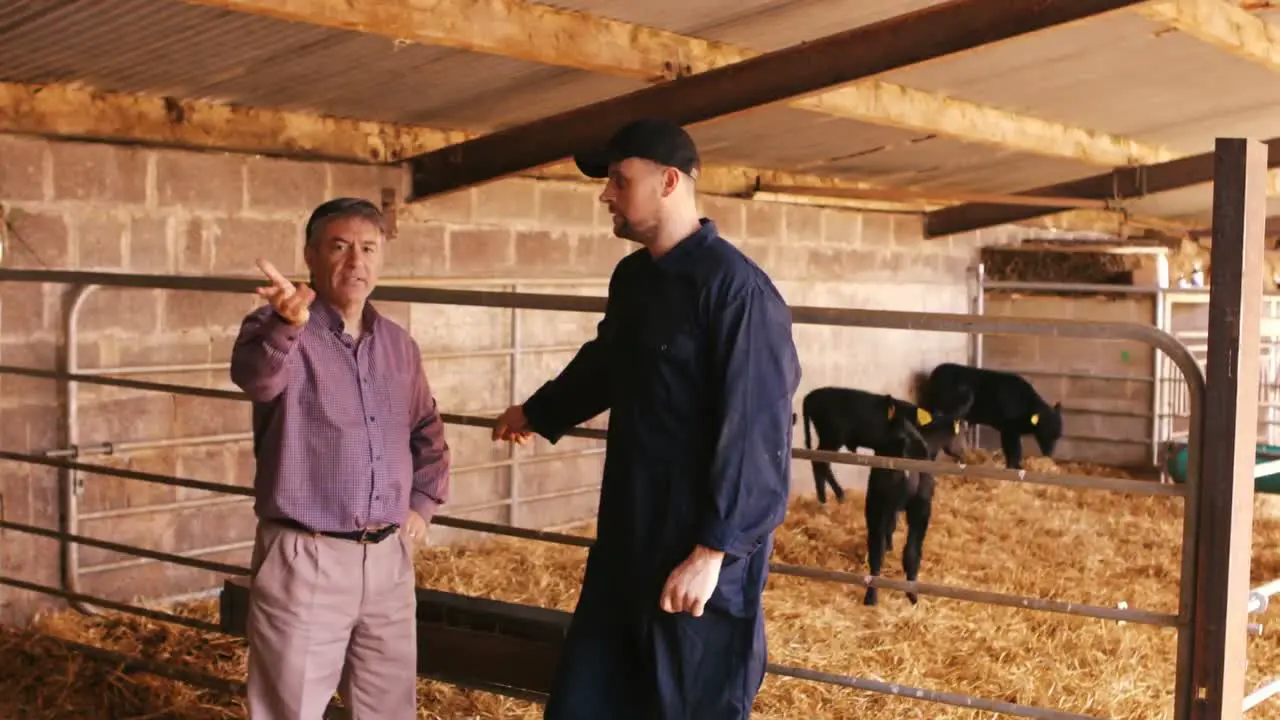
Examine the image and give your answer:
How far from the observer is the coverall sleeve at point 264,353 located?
241cm

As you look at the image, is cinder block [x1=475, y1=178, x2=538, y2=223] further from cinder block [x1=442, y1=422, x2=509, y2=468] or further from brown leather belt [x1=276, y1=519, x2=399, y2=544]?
brown leather belt [x1=276, y1=519, x2=399, y2=544]

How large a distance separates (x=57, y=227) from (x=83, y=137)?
12.6 inches

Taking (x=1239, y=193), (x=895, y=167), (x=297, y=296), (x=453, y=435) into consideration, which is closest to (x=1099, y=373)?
(x=895, y=167)

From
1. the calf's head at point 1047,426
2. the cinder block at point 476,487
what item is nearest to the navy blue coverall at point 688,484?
the cinder block at point 476,487

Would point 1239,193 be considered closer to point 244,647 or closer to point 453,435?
point 244,647

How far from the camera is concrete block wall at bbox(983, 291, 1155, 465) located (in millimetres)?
9750

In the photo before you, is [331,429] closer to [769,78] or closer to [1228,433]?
[1228,433]

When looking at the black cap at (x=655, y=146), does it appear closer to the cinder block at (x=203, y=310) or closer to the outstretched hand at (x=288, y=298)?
the outstretched hand at (x=288, y=298)

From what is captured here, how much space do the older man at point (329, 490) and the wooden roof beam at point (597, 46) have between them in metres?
1.24

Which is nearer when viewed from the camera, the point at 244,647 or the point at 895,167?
the point at 244,647

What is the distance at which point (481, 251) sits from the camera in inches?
253

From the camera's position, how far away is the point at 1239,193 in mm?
2467

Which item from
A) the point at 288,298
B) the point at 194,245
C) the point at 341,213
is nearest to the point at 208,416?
the point at 194,245

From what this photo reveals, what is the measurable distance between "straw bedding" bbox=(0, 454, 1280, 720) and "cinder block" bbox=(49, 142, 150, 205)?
4.72 feet
